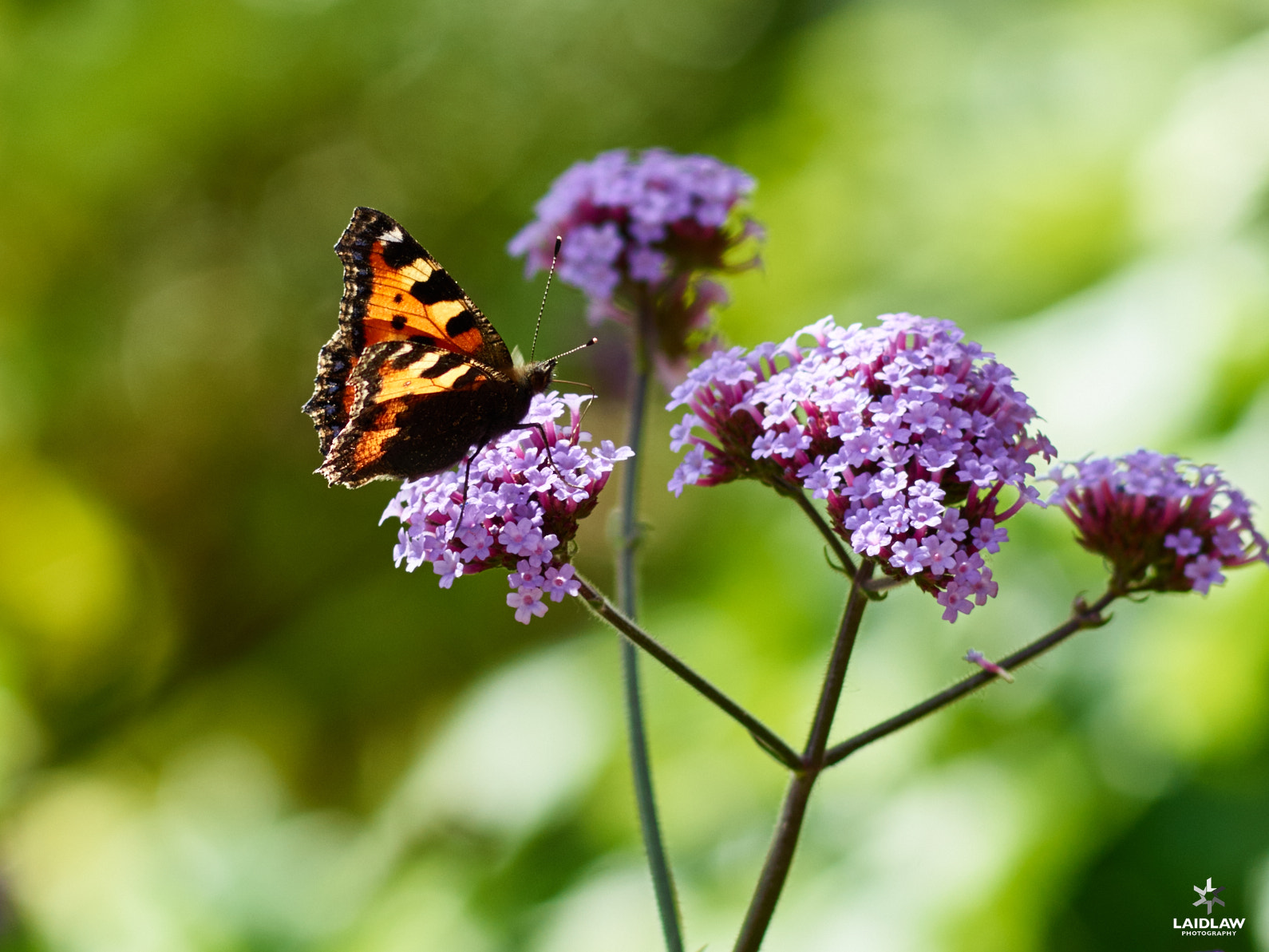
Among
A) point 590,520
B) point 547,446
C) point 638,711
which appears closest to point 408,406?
point 547,446

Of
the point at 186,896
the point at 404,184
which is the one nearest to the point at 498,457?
the point at 186,896

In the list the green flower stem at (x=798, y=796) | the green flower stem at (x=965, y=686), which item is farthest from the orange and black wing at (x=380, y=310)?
the green flower stem at (x=965, y=686)

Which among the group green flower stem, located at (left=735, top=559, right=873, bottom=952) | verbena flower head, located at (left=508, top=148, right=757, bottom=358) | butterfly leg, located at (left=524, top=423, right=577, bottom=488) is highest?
verbena flower head, located at (left=508, top=148, right=757, bottom=358)

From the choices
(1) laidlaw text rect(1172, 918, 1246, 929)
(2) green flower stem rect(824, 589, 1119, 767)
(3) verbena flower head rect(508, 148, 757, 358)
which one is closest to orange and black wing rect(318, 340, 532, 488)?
(3) verbena flower head rect(508, 148, 757, 358)

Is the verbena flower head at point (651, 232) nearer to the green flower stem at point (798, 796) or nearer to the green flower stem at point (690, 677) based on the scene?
the green flower stem at point (690, 677)

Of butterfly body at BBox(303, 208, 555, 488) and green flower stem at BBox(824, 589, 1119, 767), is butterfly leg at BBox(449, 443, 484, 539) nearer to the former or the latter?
butterfly body at BBox(303, 208, 555, 488)

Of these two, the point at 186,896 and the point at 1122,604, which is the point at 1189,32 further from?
the point at 186,896
